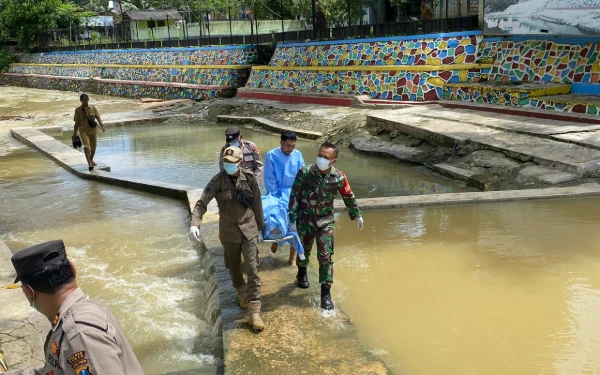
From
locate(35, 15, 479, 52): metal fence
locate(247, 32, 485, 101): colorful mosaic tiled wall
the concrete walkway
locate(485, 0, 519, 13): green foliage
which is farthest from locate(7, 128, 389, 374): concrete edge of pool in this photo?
locate(35, 15, 479, 52): metal fence

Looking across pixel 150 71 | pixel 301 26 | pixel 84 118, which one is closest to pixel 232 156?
pixel 84 118

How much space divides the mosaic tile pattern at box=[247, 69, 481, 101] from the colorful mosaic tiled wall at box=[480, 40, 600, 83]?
75 cm

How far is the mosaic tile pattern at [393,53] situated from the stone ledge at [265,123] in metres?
3.82

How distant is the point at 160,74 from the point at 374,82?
1588 centimetres

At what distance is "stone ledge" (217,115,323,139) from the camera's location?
1521 cm

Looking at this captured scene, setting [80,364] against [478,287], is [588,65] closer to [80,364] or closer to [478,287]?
[478,287]

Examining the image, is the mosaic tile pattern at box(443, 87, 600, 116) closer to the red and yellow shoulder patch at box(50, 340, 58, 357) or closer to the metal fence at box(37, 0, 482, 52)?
the metal fence at box(37, 0, 482, 52)

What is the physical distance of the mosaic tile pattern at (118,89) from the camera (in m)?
25.7

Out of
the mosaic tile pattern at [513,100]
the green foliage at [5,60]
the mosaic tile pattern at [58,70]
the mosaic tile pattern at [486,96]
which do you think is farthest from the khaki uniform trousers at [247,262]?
the green foliage at [5,60]

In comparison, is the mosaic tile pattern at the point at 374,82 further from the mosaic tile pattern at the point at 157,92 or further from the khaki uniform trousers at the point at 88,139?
the khaki uniform trousers at the point at 88,139

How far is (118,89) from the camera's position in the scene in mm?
32344

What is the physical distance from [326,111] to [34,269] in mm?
15528

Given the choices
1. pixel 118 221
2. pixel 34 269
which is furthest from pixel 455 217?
pixel 34 269

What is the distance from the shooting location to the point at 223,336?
4516 millimetres
